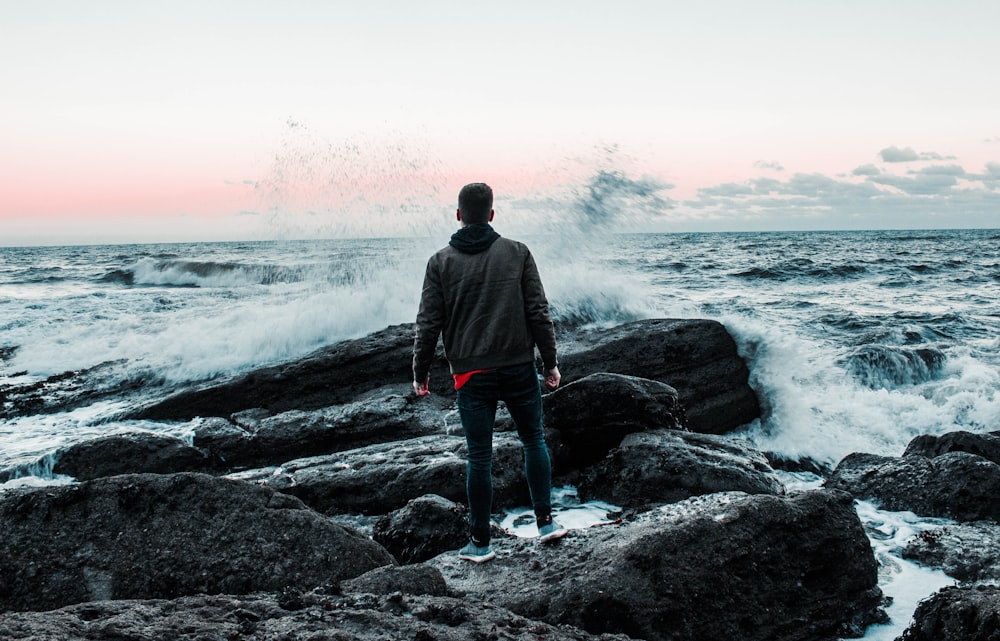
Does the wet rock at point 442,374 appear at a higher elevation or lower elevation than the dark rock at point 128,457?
higher

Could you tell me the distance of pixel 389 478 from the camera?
17.2ft

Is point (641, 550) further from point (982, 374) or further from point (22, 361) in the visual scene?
point (22, 361)

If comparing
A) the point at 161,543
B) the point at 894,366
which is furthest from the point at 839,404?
the point at 161,543

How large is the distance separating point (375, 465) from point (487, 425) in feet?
6.57

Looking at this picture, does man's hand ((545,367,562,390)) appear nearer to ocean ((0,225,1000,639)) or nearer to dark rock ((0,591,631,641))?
dark rock ((0,591,631,641))

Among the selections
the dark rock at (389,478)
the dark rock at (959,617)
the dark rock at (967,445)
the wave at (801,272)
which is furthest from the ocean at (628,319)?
the wave at (801,272)

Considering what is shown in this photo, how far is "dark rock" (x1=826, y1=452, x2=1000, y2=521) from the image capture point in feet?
16.4

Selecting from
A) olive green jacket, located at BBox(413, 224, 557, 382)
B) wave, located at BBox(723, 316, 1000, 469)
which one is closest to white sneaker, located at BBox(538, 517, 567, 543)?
olive green jacket, located at BBox(413, 224, 557, 382)

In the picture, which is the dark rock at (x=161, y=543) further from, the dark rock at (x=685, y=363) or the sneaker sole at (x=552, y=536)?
the dark rock at (x=685, y=363)

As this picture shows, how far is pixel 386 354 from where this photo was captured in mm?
7984

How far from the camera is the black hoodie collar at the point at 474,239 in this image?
11.8 ft

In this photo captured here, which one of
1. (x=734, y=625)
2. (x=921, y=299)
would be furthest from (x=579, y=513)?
(x=921, y=299)

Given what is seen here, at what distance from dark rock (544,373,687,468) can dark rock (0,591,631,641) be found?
10.8 ft

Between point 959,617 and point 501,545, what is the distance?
216 cm
